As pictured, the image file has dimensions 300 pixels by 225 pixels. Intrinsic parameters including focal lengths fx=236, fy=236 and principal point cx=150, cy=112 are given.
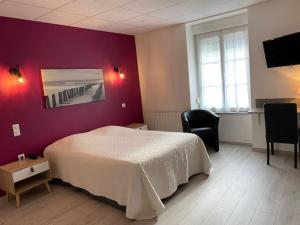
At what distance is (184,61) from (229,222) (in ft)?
10.5

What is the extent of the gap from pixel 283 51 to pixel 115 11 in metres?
2.53

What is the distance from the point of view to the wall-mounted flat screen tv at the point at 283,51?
3350 mm

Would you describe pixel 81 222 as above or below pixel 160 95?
below

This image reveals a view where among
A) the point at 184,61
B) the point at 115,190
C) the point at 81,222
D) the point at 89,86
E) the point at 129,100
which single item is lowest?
the point at 81,222

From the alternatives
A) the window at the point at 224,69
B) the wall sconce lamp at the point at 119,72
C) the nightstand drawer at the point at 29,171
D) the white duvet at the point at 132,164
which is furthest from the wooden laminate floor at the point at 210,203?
the wall sconce lamp at the point at 119,72

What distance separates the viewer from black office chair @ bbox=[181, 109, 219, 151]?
13.8 ft

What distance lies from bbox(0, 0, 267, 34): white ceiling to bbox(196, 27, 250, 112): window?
63 centimetres

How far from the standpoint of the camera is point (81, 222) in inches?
98.7

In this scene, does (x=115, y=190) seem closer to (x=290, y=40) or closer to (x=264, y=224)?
(x=264, y=224)

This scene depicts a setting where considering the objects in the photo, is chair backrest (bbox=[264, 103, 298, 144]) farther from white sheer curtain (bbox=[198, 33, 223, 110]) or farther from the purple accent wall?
the purple accent wall

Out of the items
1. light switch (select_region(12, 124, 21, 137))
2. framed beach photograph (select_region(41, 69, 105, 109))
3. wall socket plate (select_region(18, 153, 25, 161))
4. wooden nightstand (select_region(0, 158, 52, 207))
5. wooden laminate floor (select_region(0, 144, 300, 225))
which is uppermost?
framed beach photograph (select_region(41, 69, 105, 109))

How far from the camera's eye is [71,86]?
3.91 m

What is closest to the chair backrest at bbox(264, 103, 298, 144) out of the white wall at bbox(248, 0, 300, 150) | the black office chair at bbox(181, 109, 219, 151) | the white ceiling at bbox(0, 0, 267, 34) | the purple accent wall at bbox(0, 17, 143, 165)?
the white wall at bbox(248, 0, 300, 150)

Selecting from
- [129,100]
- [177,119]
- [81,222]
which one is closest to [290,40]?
[177,119]
